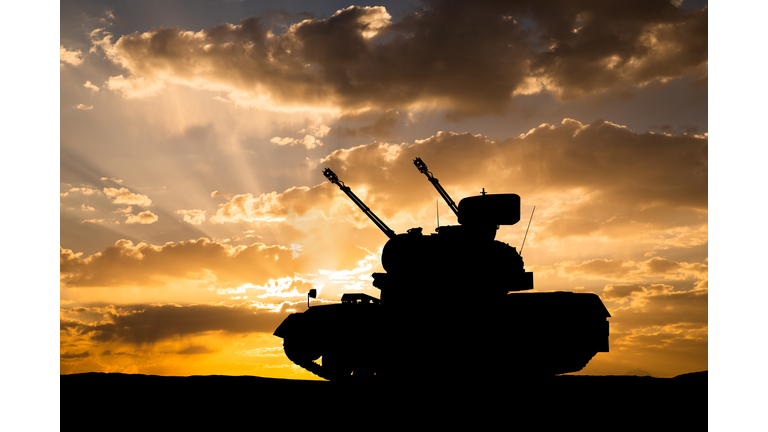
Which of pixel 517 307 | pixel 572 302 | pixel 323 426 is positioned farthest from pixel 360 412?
pixel 572 302

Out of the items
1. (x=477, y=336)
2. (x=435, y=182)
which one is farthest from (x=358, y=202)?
(x=477, y=336)

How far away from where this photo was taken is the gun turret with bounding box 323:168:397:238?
58.3 feet

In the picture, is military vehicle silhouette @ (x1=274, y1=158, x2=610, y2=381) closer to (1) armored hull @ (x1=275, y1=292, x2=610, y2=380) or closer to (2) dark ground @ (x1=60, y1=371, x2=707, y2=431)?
(1) armored hull @ (x1=275, y1=292, x2=610, y2=380)

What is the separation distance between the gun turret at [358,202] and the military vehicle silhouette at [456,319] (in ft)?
3.33

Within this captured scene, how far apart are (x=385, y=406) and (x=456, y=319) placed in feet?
11.0

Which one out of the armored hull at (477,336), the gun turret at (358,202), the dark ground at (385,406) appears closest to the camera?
the dark ground at (385,406)

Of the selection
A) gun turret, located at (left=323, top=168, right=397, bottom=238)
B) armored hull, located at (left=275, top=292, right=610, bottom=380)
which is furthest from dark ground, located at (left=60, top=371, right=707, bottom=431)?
gun turret, located at (left=323, top=168, right=397, bottom=238)

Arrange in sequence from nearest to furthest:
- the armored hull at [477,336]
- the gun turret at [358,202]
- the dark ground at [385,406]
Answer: the dark ground at [385,406], the armored hull at [477,336], the gun turret at [358,202]

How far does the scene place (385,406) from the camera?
1296cm

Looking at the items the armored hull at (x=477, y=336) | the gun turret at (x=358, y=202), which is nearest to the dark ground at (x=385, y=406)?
the armored hull at (x=477, y=336)

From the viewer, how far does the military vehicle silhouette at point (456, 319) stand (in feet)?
48.8

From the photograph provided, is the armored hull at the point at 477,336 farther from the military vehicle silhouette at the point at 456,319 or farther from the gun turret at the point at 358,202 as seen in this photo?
the gun turret at the point at 358,202

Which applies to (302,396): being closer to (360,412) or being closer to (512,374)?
(360,412)

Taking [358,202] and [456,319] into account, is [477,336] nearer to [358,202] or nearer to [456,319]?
[456,319]
